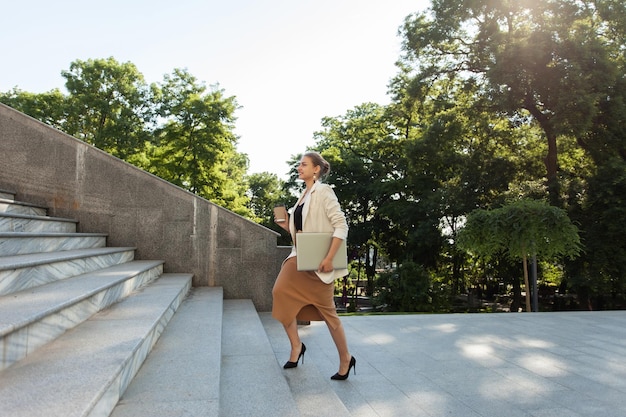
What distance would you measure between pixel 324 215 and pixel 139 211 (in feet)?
13.9

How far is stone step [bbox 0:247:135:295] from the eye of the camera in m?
3.24

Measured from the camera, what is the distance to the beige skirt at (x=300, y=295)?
12.4 feet

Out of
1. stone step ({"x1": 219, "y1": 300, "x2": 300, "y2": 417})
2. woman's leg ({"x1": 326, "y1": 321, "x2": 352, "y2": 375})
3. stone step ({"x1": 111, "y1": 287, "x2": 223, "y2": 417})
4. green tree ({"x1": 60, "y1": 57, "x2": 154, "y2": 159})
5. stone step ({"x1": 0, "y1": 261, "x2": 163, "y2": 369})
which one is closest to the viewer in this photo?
stone step ({"x1": 0, "y1": 261, "x2": 163, "y2": 369})

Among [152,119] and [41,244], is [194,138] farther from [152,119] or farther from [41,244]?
[41,244]

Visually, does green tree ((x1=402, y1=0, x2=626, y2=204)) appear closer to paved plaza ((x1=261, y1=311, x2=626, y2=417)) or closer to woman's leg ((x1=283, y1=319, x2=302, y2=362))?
paved plaza ((x1=261, y1=311, x2=626, y2=417))

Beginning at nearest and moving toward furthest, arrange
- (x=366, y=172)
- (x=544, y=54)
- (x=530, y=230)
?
(x=530, y=230) < (x=544, y=54) < (x=366, y=172)

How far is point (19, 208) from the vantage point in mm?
5828

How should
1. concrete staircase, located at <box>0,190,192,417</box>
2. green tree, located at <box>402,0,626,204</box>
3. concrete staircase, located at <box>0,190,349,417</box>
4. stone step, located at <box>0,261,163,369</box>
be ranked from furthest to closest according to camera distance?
green tree, located at <box>402,0,626,204</box>
stone step, located at <box>0,261,163,369</box>
concrete staircase, located at <box>0,190,349,417</box>
concrete staircase, located at <box>0,190,192,417</box>

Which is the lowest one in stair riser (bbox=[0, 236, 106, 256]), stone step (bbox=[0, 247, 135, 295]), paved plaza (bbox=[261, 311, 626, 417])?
paved plaza (bbox=[261, 311, 626, 417])

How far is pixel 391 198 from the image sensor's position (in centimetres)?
2866

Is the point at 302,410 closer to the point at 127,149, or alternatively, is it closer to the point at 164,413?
the point at 164,413

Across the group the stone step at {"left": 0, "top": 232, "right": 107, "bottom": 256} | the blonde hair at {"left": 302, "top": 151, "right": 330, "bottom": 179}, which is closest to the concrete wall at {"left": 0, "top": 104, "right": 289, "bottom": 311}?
the stone step at {"left": 0, "top": 232, "right": 107, "bottom": 256}

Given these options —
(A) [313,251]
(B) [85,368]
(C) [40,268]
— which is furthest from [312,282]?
(C) [40,268]

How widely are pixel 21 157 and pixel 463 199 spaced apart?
18588 mm
